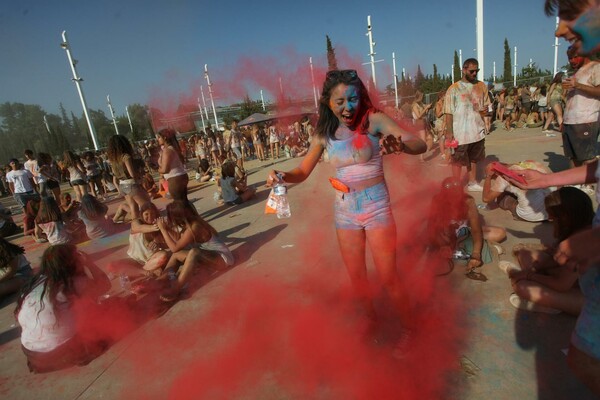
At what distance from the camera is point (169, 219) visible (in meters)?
4.18

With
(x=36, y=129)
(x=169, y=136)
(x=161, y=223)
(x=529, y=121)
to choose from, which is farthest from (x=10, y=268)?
(x=36, y=129)

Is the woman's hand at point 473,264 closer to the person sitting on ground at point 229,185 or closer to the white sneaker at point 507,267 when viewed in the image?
the white sneaker at point 507,267

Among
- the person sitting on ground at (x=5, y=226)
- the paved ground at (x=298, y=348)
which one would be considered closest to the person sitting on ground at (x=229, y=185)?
the paved ground at (x=298, y=348)

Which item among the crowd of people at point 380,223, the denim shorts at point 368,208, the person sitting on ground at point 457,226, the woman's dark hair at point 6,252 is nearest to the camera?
the crowd of people at point 380,223

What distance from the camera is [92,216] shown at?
20.6 feet

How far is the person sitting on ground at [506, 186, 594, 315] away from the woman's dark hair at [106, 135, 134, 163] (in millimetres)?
5861

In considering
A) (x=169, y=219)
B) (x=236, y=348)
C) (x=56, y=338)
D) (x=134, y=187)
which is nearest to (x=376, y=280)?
(x=236, y=348)

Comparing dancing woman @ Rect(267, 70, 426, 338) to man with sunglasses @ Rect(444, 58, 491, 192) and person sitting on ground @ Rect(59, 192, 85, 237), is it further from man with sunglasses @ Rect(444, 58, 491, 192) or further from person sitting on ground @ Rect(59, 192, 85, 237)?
person sitting on ground @ Rect(59, 192, 85, 237)

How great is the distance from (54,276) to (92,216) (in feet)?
12.6

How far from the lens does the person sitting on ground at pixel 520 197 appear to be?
165 inches

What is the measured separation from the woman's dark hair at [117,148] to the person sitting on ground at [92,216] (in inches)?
40.3

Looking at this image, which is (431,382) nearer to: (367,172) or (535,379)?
(535,379)

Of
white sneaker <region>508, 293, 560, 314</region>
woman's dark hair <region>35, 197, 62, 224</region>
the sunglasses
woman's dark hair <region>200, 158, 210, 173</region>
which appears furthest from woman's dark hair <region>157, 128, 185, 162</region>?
woman's dark hair <region>200, 158, 210, 173</region>

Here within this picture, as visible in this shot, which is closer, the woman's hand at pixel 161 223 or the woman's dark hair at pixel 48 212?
the woman's hand at pixel 161 223
